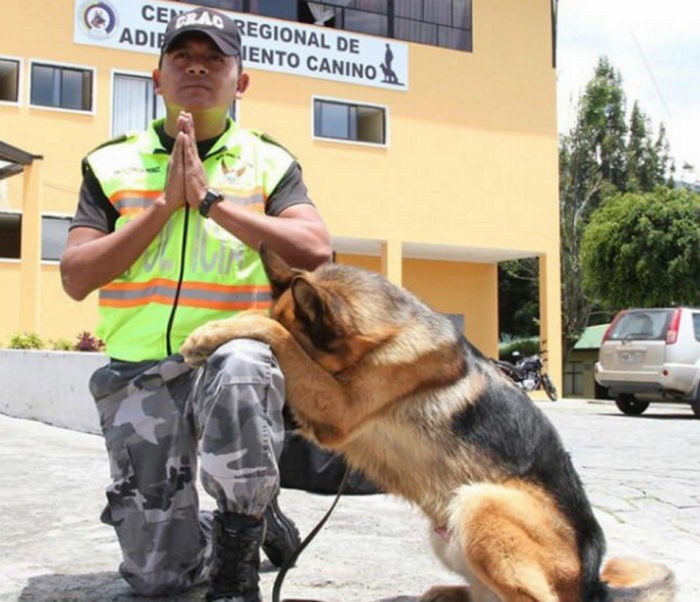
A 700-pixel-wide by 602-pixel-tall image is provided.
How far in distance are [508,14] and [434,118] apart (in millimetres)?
3827

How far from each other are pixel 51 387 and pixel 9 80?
9754 mm

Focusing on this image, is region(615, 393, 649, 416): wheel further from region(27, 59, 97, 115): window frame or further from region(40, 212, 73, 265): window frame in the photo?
region(27, 59, 97, 115): window frame

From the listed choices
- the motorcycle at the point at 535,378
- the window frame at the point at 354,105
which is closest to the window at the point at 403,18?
the window frame at the point at 354,105

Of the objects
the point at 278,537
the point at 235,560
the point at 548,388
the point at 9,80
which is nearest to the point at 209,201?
the point at 235,560

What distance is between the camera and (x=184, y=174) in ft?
9.33

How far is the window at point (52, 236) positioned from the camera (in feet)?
56.0

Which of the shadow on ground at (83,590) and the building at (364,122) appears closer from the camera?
the shadow on ground at (83,590)

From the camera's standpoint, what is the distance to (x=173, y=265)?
3.04 metres

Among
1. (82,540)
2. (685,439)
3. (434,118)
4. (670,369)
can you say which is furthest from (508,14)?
(82,540)

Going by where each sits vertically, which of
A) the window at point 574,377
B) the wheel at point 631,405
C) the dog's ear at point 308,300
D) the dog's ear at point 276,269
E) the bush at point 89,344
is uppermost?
the dog's ear at point 276,269

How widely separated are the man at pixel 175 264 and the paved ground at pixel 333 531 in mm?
274

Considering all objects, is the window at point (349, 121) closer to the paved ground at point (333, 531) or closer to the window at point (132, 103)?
the window at point (132, 103)

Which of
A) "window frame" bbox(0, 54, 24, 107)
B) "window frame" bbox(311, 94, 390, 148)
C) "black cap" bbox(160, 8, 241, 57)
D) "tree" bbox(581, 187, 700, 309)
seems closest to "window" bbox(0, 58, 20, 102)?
"window frame" bbox(0, 54, 24, 107)

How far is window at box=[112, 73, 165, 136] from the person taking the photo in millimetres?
17938
